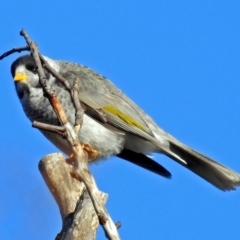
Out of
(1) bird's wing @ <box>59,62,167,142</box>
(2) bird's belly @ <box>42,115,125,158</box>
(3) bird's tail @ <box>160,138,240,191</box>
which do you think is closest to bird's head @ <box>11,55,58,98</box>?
(1) bird's wing @ <box>59,62,167,142</box>

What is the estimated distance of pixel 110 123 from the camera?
892 cm

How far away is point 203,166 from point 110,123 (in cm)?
117

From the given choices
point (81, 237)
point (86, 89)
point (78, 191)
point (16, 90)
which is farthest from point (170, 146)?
point (81, 237)

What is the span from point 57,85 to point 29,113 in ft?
1.57

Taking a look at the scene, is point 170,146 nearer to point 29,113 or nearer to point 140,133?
point 140,133

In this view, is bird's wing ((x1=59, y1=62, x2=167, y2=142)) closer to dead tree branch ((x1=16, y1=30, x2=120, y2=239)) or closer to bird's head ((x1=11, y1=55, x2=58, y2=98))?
bird's head ((x1=11, y1=55, x2=58, y2=98))

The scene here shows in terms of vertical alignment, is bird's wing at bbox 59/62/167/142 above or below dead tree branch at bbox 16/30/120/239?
above

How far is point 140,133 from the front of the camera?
8.96 metres

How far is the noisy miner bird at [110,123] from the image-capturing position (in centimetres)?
856

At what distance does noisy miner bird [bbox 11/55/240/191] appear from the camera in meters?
8.56

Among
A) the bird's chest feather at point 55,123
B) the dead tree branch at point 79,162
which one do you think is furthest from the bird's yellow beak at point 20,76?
the dead tree branch at point 79,162

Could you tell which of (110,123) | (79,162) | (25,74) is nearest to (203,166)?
(110,123)

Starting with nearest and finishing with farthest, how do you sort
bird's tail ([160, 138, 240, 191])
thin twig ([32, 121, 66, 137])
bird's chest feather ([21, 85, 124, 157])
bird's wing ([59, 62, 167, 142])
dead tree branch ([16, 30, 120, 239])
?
1. dead tree branch ([16, 30, 120, 239])
2. thin twig ([32, 121, 66, 137])
3. bird's chest feather ([21, 85, 124, 157])
4. bird's tail ([160, 138, 240, 191])
5. bird's wing ([59, 62, 167, 142])

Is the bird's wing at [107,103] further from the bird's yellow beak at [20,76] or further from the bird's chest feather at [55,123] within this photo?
the bird's yellow beak at [20,76]
